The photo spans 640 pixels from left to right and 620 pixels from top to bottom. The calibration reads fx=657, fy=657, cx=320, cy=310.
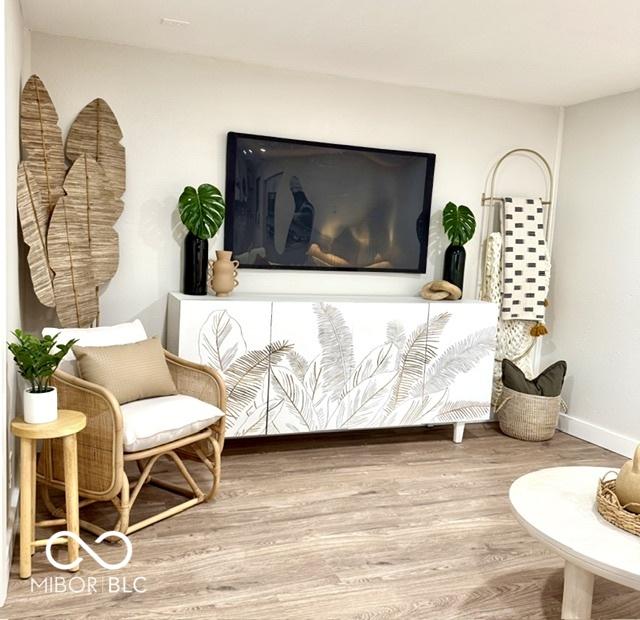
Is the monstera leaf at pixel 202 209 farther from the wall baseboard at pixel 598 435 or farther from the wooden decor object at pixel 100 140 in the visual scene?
the wall baseboard at pixel 598 435

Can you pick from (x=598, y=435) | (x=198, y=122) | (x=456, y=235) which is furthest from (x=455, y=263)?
(x=198, y=122)

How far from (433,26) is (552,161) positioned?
2.03 meters

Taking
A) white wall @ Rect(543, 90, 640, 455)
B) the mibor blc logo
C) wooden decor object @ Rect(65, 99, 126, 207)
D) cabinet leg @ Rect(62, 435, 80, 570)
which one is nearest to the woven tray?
the mibor blc logo

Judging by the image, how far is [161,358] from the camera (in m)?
3.09

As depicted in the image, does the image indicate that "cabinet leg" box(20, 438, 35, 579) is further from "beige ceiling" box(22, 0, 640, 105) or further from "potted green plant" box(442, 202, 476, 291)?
"potted green plant" box(442, 202, 476, 291)

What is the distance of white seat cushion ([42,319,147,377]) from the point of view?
2914 millimetres

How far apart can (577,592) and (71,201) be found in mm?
2876

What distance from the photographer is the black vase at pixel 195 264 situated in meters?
3.69

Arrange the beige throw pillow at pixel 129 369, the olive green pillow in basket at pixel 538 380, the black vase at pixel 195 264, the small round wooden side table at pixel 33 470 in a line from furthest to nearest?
1. the olive green pillow in basket at pixel 538 380
2. the black vase at pixel 195 264
3. the beige throw pillow at pixel 129 369
4. the small round wooden side table at pixel 33 470

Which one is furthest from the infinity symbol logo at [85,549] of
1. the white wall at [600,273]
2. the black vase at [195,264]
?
the white wall at [600,273]

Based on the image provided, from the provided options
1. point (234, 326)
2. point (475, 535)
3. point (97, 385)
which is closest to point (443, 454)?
point (475, 535)

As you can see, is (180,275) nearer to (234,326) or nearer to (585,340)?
(234,326)

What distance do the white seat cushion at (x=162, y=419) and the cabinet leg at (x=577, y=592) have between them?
1580 mm

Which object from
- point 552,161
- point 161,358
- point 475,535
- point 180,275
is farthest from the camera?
point 552,161
